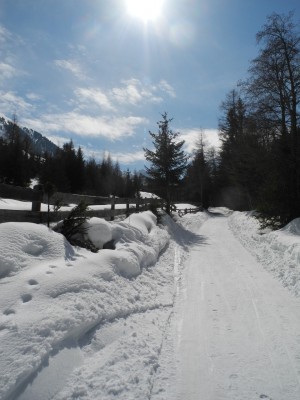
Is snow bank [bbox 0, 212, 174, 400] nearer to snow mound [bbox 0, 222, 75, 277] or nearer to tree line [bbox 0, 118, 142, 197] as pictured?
snow mound [bbox 0, 222, 75, 277]

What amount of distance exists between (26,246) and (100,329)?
6.12 feet

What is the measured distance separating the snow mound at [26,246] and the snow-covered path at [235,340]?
2368 millimetres

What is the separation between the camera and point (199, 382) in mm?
3322

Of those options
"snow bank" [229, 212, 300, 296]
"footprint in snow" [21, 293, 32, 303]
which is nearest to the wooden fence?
"footprint in snow" [21, 293, 32, 303]

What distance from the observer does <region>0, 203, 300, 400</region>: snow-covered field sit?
3086 millimetres

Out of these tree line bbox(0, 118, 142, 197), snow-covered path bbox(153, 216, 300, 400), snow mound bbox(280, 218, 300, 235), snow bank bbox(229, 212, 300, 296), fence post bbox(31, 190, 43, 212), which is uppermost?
tree line bbox(0, 118, 142, 197)

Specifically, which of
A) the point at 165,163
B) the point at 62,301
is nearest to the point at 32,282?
the point at 62,301

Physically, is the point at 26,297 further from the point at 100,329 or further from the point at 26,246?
the point at 26,246

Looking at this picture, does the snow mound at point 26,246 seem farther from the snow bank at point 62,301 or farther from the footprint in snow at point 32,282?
the footprint in snow at point 32,282

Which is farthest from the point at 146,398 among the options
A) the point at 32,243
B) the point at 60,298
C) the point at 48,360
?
the point at 32,243

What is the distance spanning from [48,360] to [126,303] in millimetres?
2084

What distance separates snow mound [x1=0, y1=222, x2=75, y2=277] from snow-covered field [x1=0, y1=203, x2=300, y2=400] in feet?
0.06

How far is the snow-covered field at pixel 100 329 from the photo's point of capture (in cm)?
309

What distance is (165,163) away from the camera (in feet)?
84.1
